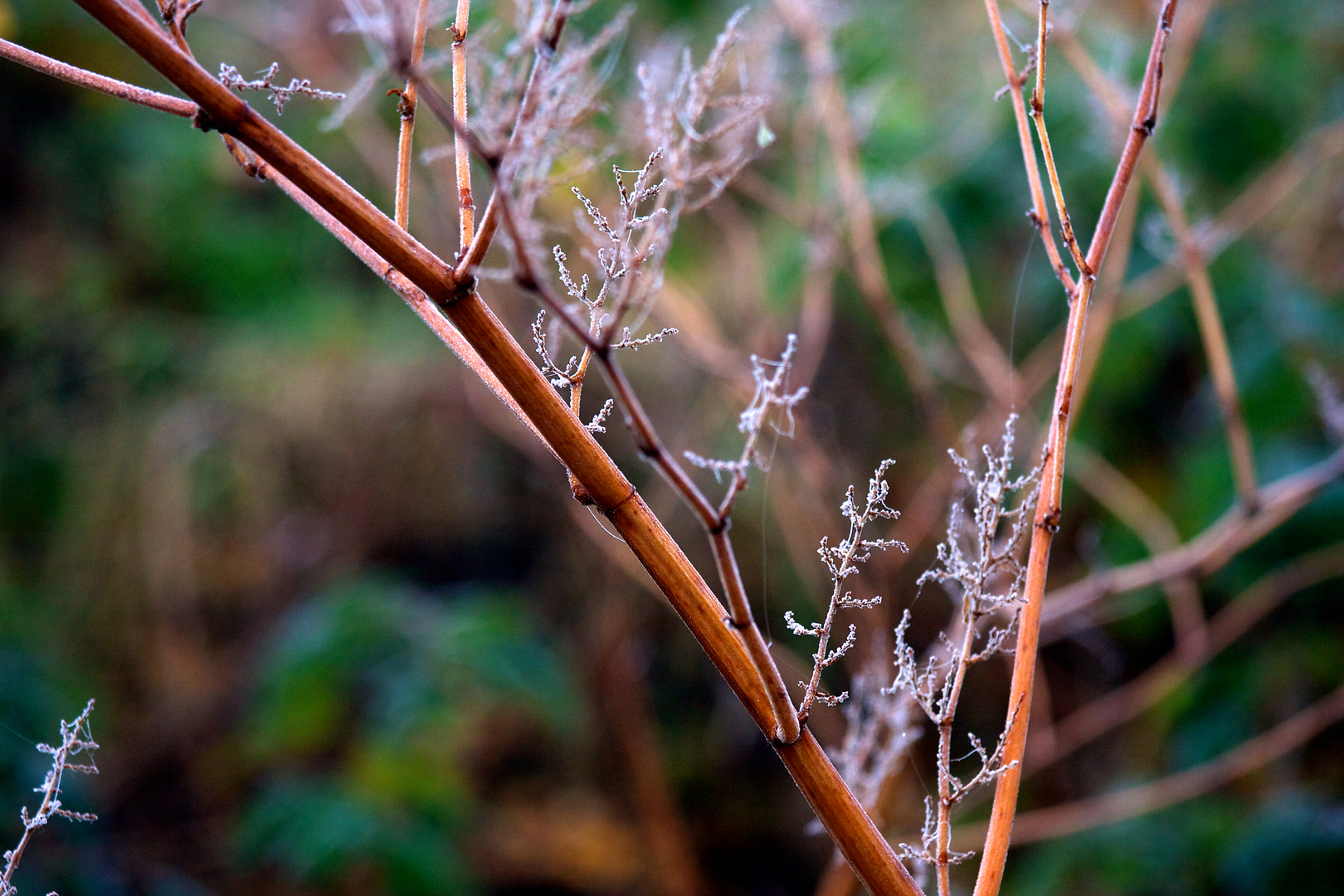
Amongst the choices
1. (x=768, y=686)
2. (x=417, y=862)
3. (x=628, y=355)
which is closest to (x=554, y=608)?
(x=628, y=355)

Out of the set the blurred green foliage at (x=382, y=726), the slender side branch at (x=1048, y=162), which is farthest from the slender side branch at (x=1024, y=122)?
the blurred green foliage at (x=382, y=726)

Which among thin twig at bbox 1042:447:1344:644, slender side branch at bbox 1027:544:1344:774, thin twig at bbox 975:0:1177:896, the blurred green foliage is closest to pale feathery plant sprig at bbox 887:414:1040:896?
thin twig at bbox 975:0:1177:896

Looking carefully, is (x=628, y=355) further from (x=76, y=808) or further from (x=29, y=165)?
(x=29, y=165)

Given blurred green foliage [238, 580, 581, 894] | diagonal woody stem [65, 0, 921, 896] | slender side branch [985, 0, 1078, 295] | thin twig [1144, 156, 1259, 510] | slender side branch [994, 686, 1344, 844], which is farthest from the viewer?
blurred green foliage [238, 580, 581, 894]

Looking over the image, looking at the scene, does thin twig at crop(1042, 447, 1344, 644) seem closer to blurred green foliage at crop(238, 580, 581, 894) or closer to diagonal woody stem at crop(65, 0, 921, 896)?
diagonal woody stem at crop(65, 0, 921, 896)

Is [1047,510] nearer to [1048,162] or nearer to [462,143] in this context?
[1048,162]

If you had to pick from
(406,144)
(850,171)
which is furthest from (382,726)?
(406,144)

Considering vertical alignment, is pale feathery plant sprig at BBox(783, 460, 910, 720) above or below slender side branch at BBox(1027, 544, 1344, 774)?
below

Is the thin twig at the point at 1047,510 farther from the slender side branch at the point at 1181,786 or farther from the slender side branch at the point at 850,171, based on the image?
the slender side branch at the point at 1181,786

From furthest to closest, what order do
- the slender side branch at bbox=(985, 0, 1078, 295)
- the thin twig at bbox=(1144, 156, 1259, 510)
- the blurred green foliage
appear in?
the blurred green foliage, the thin twig at bbox=(1144, 156, 1259, 510), the slender side branch at bbox=(985, 0, 1078, 295)
